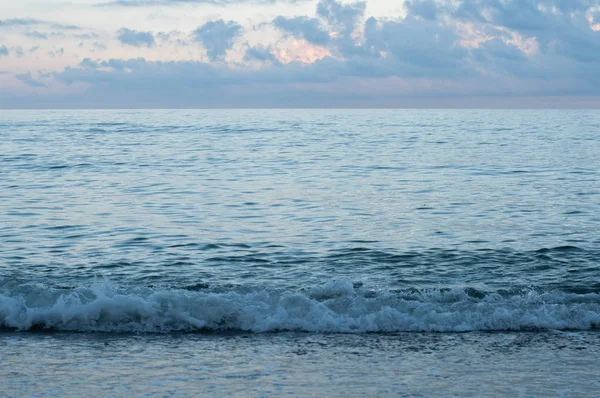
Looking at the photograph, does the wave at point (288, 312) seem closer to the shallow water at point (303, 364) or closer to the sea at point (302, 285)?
the sea at point (302, 285)

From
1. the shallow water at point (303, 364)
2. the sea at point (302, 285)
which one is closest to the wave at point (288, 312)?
the sea at point (302, 285)

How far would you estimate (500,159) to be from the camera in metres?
38.5

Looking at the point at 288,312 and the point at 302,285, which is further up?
the point at 288,312

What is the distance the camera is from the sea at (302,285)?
8.26m

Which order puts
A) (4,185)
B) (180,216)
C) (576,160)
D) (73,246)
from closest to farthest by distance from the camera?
(73,246), (180,216), (4,185), (576,160)

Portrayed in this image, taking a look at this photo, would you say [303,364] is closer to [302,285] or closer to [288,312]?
[288,312]

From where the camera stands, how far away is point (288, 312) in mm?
11023

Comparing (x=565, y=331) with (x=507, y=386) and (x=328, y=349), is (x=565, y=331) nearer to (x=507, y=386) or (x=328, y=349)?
(x=507, y=386)

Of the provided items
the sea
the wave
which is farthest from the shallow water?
the wave

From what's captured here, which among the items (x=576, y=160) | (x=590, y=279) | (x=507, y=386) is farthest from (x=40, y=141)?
(x=507, y=386)

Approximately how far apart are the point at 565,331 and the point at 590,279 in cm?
378

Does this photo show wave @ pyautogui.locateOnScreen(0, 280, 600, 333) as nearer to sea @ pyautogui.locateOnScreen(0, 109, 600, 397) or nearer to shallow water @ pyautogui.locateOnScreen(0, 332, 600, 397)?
sea @ pyautogui.locateOnScreen(0, 109, 600, 397)

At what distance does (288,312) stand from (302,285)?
2.41 m

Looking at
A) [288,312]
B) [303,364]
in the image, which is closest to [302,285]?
[288,312]
